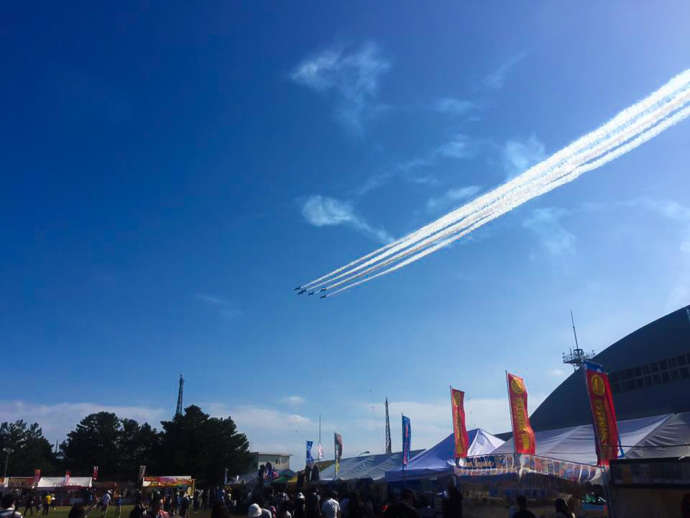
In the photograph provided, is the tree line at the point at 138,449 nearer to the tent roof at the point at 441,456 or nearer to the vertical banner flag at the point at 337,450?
the vertical banner flag at the point at 337,450

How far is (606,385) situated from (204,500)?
42780mm

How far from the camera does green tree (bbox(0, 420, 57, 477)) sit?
272ft

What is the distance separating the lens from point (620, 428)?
2033 centimetres

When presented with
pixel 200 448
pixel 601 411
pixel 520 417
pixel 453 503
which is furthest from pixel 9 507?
pixel 200 448

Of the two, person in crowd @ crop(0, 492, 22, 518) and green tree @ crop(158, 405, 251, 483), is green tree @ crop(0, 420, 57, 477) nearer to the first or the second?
green tree @ crop(158, 405, 251, 483)

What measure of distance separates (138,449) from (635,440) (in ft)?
256

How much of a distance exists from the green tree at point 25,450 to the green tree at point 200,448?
2909cm

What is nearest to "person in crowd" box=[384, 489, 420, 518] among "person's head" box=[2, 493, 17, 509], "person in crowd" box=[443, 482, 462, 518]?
"person's head" box=[2, 493, 17, 509]

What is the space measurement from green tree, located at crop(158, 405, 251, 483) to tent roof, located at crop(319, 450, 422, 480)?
3714 cm

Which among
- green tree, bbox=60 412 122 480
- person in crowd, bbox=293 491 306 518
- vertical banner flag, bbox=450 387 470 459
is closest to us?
person in crowd, bbox=293 491 306 518

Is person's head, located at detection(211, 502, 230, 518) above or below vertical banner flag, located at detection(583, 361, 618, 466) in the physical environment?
below

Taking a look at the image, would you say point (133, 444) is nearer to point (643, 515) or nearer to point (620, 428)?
point (620, 428)

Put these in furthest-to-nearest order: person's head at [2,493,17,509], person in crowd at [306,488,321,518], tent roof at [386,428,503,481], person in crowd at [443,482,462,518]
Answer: tent roof at [386,428,503,481]
person in crowd at [306,488,321,518]
person in crowd at [443,482,462,518]
person's head at [2,493,17,509]

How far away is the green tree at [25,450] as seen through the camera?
82938 millimetres
